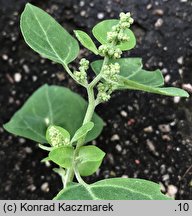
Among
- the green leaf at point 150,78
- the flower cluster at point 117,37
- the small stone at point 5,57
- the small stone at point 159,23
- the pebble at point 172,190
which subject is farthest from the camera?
the small stone at point 5,57

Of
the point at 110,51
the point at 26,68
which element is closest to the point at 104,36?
the point at 110,51

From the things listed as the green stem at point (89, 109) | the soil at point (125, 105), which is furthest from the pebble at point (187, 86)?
the green stem at point (89, 109)

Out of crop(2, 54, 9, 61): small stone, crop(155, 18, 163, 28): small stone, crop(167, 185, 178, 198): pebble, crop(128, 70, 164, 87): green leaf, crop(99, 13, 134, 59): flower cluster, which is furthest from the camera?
crop(2, 54, 9, 61): small stone

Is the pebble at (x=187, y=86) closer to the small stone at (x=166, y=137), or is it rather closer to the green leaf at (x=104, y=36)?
the small stone at (x=166, y=137)

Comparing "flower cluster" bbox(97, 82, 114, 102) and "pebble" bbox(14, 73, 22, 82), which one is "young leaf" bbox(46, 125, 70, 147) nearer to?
"flower cluster" bbox(97, 82, 114, 102)

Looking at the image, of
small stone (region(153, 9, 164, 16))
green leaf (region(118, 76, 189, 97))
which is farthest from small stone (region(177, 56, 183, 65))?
green leaf (region(118, 76, 189, 97))
